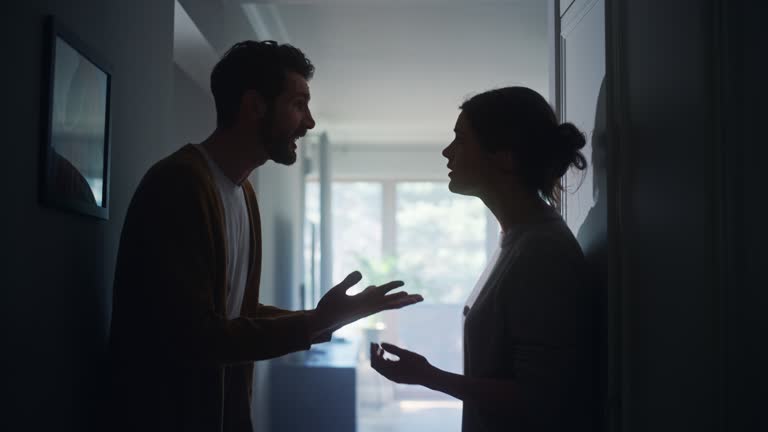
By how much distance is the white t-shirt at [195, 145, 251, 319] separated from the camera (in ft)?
5.61

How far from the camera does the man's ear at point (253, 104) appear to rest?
1786 millimetres

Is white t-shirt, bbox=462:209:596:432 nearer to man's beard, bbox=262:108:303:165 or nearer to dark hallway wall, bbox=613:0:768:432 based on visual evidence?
dark hallway wall, bbox=613:0:768:432

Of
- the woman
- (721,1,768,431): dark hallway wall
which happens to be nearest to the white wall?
the woman

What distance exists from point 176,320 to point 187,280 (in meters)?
0.08

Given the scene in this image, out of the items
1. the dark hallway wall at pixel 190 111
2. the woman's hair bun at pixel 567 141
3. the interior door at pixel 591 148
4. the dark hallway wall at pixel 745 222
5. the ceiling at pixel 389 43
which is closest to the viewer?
the dark hallway wall at pixel 745 222

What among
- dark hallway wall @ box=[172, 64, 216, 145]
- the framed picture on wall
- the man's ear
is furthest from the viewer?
dark hallway wall @ box=[172, 64, 216, 145]

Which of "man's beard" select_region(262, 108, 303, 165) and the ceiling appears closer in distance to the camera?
"man's beard" select_region(262, 108, 303, 165)

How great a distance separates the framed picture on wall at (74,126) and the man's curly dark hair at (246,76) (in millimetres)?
277

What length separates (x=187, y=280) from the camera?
142 cm

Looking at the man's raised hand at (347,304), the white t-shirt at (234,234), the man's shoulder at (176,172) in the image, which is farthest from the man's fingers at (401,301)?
the man's shoulder at (176,172)

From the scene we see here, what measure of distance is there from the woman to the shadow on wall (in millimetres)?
37

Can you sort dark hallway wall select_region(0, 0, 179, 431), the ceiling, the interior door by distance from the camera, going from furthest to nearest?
the ceiling
the interior door
dark hallway wall select_region(0, 0, 179, 431)

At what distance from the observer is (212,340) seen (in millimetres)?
1406

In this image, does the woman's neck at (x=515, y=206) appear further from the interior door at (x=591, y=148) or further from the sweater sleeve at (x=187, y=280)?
the sweater sleeve at (x=187, y=280)
